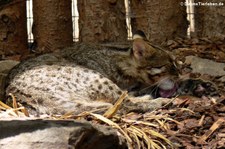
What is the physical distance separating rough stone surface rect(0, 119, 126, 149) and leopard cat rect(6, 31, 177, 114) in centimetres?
124

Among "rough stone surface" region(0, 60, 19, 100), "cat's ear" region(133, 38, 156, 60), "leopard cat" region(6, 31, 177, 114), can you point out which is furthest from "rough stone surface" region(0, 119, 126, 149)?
"cat's ear" region(133, 38, 156, 60)

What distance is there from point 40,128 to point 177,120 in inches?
64.8

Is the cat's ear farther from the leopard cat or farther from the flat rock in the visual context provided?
the flat rock

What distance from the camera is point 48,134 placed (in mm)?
3445

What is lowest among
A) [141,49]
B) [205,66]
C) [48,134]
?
[48,134]

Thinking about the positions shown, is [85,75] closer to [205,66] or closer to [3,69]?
[3,69]

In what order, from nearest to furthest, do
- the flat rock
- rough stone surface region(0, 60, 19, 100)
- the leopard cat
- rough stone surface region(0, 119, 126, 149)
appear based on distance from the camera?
1. rough stone surface region(0, 119, 126, 149)
2. the leopard cat
3. rough stone surface region(0, 60, 19, 100)
4. the flat rock

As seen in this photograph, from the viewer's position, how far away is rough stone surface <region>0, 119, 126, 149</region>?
3.39 meters

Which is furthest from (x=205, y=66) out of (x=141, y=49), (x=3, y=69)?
(x=3, y=69)

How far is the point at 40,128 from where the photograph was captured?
3.49 meters

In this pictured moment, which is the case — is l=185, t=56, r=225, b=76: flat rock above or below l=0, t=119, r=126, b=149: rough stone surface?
above

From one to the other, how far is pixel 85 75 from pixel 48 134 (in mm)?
2036

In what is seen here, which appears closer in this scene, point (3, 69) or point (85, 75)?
point (85, 75)

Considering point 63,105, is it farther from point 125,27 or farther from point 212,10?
point 212,10
